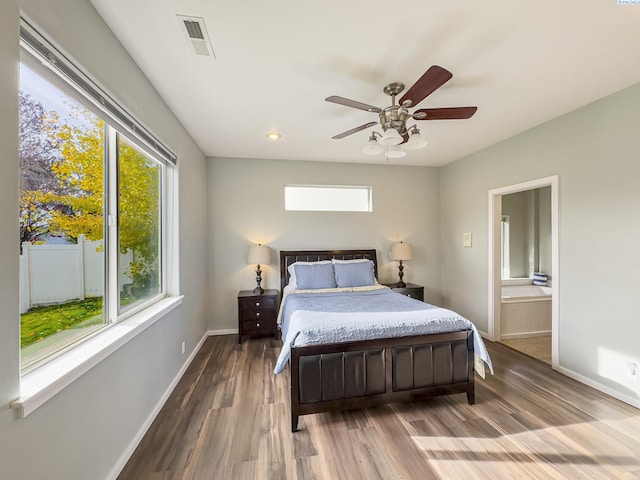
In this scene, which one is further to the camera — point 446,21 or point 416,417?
point 416,417

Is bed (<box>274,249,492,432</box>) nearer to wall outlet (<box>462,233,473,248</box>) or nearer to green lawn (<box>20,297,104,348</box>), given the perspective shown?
green lawn (<box>20,297,104,348</box>)

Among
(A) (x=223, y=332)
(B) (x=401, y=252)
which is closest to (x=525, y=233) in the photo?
(B) (x=401, y=252)

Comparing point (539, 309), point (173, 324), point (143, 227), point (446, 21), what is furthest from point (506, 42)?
point (539, 309)

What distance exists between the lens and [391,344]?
83.5 inches

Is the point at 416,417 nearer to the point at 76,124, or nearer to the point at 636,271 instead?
the point at 636,271

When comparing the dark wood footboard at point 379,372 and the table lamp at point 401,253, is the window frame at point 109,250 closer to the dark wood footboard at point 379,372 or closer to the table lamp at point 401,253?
the dark wood footboard at point 379,372

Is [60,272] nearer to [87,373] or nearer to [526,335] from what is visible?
[87,373]

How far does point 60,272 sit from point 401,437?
231cm

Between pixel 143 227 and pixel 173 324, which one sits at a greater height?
pixel 143 227

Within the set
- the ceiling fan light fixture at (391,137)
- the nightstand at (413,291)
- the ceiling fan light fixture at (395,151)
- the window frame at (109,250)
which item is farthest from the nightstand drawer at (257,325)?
the ceiling fan light fixture at (391,137)

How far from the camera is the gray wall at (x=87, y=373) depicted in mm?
951

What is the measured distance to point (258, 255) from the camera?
3.85 metres

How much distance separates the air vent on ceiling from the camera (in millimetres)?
1540

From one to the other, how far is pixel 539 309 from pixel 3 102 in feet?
17.6
